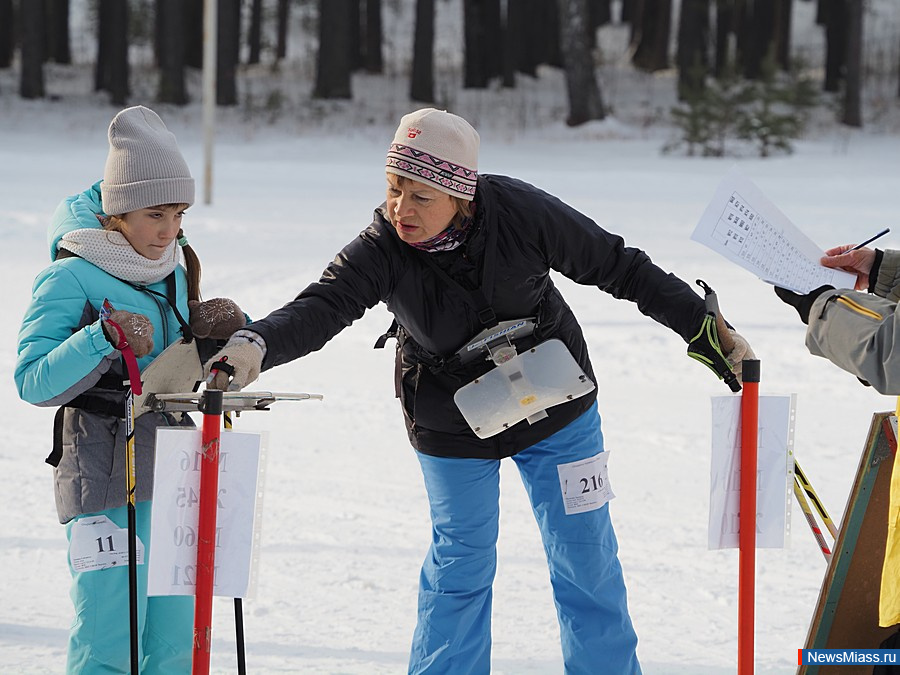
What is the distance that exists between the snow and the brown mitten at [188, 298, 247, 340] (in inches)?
15.7

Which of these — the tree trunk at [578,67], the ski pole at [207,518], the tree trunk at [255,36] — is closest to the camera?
the ski pole at [207,518]

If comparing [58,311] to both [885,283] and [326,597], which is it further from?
[885,283]

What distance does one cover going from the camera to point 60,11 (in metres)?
34.3

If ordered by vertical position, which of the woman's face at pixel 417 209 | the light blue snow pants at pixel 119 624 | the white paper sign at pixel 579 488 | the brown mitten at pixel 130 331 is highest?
the woman's face at pixel 417 209

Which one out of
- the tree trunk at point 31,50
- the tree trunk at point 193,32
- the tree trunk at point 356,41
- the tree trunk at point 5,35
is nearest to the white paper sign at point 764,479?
the tree trunk at point 31,50

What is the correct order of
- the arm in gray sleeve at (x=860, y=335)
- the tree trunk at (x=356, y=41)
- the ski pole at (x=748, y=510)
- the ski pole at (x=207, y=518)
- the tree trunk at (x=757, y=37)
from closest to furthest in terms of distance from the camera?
the arm in gray sleeve at (x=860, y=335) → the ski pole at (x=207, y=518) → the ski pole at (x=748, y=510) → the tree trunk at (x=757, y=37) → the tree trunk at (x=356, y=41)

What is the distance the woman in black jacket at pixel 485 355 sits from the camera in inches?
117

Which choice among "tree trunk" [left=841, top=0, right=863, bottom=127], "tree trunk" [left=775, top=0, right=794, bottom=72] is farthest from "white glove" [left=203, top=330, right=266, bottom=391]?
"tree trunk" [left=775, top=0, right=794, bottom=72]

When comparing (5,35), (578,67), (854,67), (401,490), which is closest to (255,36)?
(5,35)

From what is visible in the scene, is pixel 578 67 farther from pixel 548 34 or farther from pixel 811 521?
pixel 811 521

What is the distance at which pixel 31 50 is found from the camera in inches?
1053

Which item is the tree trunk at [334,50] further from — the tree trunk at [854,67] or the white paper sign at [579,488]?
the white paper sign at [579,488]

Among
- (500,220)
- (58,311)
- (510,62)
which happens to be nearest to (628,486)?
(500,220)

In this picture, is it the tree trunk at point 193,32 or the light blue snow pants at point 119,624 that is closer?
the light blue snow pants at point 119,624
